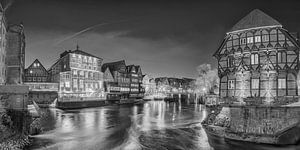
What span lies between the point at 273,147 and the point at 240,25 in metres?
22.1

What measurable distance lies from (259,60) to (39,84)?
59310 millimetres

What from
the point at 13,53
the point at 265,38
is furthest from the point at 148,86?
the point at 265,38

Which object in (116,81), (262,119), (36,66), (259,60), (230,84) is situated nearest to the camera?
(262,119)

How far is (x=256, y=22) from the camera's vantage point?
114 feet

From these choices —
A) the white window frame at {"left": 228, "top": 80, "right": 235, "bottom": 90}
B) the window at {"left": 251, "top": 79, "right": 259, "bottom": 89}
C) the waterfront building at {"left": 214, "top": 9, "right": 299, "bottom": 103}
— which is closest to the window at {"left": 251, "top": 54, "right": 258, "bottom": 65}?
the waterfront building at {"left": 214, "top": 9, "right": 299, "bottom": 103}

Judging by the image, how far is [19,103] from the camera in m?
24.5

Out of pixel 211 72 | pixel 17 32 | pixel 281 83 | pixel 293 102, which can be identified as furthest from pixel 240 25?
pixel 17 32

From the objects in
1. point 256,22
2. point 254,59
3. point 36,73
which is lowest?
point 36,73

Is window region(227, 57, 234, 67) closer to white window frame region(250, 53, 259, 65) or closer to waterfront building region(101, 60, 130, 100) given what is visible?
white window frame region(250, 53, 259, 65)

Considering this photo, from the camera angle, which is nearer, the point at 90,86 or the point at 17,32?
the point at 17,32

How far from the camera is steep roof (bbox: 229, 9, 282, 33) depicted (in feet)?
109

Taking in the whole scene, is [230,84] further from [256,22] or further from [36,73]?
[36,73]

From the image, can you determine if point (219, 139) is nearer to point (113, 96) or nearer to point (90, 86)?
point (90, 86)

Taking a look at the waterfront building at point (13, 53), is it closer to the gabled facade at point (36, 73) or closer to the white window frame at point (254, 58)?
the gabled facade at point (36, 73)
